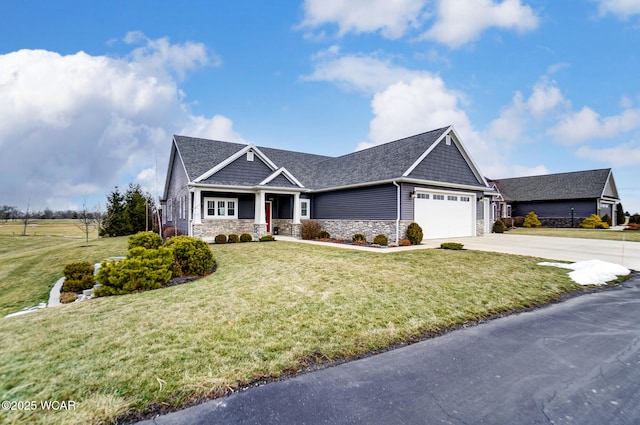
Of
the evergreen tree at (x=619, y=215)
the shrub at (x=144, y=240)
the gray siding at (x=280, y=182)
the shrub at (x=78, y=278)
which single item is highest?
the gray siding at (x=280, y=182)

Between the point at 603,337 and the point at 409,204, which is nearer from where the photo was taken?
the point at 603,337

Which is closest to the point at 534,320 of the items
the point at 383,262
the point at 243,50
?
the point at 383,262

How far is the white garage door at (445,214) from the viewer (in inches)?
663

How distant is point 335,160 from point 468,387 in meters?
21.5

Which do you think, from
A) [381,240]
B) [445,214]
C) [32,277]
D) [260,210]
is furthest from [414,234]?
[32,277]

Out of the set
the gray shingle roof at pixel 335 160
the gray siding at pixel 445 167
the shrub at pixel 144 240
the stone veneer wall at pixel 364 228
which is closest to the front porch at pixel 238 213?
the gray shingle roof at pixel 335 160

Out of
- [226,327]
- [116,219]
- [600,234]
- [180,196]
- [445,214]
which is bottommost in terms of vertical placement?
[226,327]

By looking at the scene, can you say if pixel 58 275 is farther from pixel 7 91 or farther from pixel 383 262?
pixel 383 262

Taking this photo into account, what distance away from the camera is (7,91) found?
556 inches

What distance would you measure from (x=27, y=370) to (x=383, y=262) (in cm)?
848

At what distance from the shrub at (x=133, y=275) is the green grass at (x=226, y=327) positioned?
0.78 meters

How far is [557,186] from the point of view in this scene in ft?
108

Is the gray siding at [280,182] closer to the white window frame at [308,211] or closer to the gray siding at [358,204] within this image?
the white window frame at [308,211]

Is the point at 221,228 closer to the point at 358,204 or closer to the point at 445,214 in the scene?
the point at 358,204
